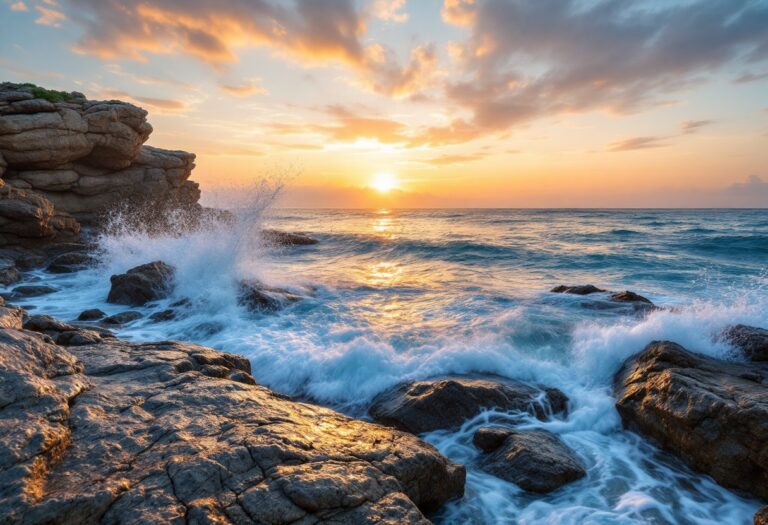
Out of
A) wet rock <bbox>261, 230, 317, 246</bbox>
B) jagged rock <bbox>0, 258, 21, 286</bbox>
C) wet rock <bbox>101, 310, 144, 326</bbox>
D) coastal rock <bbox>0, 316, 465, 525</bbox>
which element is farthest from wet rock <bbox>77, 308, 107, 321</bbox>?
wet rock <bbox>261, 230, 317, 246</bbox>

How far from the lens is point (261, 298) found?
1259cm

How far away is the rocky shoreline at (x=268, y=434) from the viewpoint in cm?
304

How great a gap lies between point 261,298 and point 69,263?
10.3m

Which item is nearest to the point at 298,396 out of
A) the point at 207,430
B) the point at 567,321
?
the point at 207,430

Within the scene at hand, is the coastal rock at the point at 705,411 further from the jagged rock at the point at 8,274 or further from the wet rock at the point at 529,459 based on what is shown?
the jagged rock at the point at 8,274

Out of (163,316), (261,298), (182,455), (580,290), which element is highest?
(182,455)

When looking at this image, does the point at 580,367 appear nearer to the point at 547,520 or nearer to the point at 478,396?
the point at 478,396

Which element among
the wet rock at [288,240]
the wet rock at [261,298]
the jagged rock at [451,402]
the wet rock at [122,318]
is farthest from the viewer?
the wet rock at [288,240]

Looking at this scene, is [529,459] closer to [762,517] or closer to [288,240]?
[762,517]

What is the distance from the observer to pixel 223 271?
14.8 meters

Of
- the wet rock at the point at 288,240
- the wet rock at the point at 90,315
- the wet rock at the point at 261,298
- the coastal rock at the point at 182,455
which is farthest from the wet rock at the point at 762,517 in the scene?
the wet rock at the point at 288,240

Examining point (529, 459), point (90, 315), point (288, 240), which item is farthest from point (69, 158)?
point (529, 459)

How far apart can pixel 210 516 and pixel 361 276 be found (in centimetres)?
1639

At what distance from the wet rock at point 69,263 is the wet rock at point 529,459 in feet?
58.5
